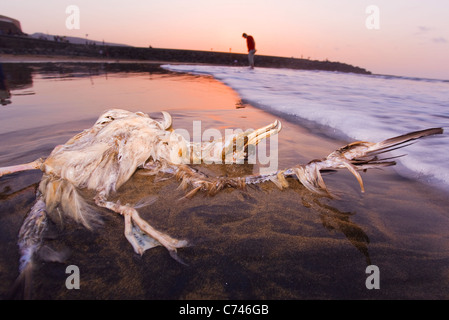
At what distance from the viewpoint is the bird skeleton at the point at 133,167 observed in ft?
4.98

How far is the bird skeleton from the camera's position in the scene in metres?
1.52

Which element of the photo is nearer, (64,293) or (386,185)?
(64,293)

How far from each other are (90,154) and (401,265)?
92.9 inches

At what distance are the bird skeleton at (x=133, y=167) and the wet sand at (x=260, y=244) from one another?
9cm

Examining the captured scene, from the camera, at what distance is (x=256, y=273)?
1.35 m

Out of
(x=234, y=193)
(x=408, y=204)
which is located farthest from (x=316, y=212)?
(x=408, y=204)

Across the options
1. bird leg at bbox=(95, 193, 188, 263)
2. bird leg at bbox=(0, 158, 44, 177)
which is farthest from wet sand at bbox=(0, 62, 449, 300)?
bird leg at bbox=(0, 158, 44, 177)

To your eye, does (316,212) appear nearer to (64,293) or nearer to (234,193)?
(234,193)

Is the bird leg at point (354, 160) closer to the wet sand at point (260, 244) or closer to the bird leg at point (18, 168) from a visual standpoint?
the wet sand at point (260, 244)

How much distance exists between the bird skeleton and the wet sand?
0.30 ft

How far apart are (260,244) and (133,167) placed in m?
1.31

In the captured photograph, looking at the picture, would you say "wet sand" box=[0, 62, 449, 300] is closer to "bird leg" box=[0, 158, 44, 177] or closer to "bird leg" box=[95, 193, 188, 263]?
"bird leg" box=[95, 193, 188, 263]

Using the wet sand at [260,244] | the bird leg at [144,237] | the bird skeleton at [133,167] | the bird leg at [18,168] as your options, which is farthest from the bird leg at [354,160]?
the bird leg at [18,168]
